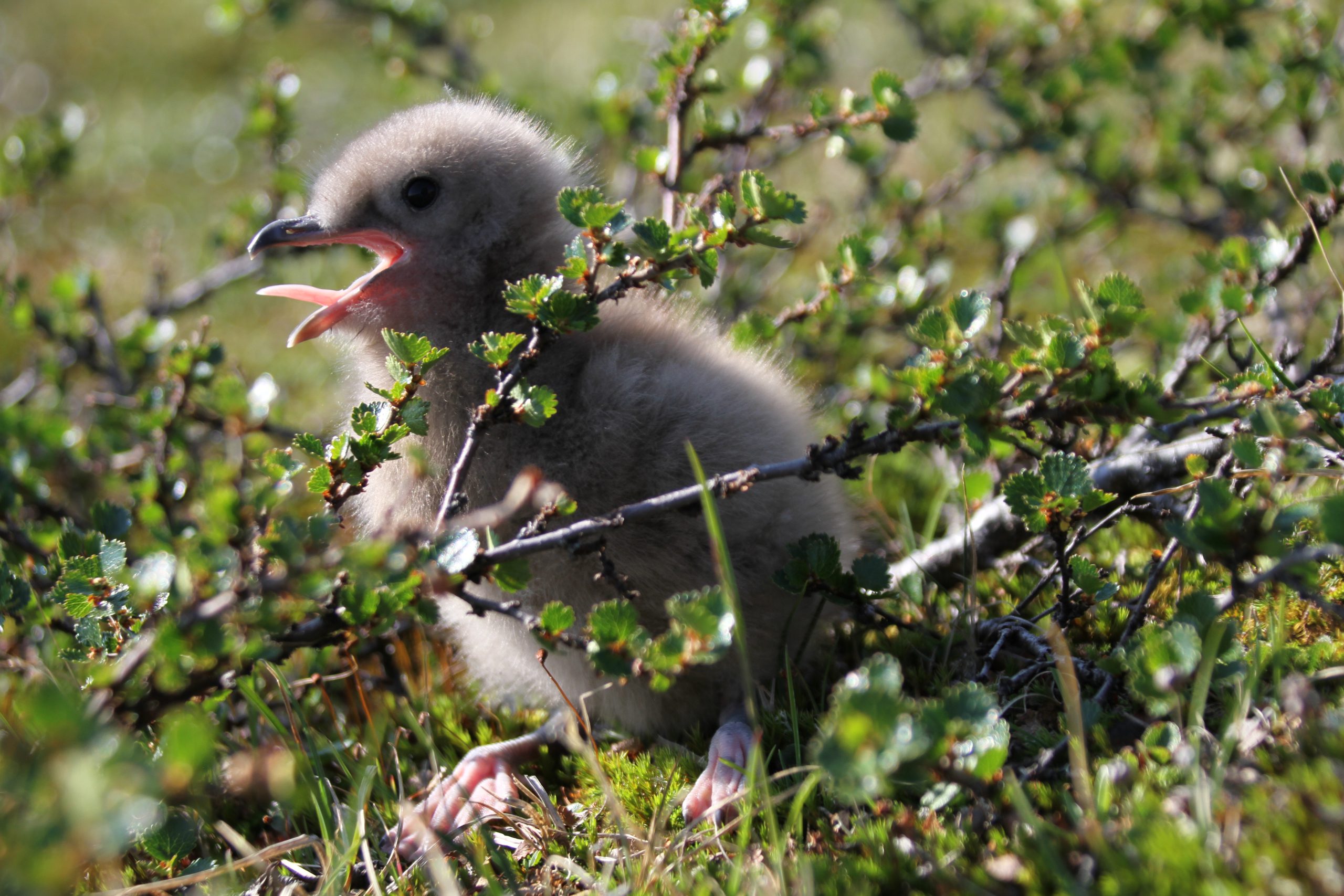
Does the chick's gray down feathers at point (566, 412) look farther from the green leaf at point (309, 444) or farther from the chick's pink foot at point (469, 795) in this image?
the green leaf at point (309, 444)

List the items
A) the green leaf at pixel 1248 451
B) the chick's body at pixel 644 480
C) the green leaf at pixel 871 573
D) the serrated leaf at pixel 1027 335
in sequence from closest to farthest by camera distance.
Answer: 1. the green leaf at pixel 1248 451
2. the serrated leaf at pixel 1027 335
3. the green leaf at pixel 871 573
4. the chick's body at pixel 644 480

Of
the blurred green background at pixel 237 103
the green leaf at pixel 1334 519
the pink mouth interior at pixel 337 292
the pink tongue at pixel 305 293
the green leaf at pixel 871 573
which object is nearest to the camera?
the green leaf at pixel 1334 519

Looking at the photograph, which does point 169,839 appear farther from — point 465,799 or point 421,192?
point 421,192

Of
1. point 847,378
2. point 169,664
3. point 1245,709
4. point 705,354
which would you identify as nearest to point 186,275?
point 847,378

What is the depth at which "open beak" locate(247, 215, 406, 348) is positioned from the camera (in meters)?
2.33

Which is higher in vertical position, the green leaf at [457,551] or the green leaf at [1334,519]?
the green leaf at [1334,519]

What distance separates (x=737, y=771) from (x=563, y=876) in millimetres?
390

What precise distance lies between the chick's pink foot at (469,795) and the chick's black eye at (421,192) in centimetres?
131

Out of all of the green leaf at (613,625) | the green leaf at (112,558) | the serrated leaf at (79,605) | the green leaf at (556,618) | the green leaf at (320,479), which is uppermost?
the green leaf at (613,625)

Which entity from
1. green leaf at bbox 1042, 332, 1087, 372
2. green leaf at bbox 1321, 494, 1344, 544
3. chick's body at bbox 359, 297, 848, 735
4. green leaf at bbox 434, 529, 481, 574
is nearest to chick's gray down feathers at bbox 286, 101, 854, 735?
chick's body at bbox 359, 297, 848, 735

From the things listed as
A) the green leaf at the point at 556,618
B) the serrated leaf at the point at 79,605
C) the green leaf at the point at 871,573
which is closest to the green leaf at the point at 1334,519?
the green leaf at the point at 871,573

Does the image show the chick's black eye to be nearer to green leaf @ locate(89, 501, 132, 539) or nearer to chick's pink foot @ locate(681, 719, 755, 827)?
green leaf @ locate(89, 501, 132, 539)

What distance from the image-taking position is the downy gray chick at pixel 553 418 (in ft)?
6.91

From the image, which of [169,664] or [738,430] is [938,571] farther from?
[169,664]
